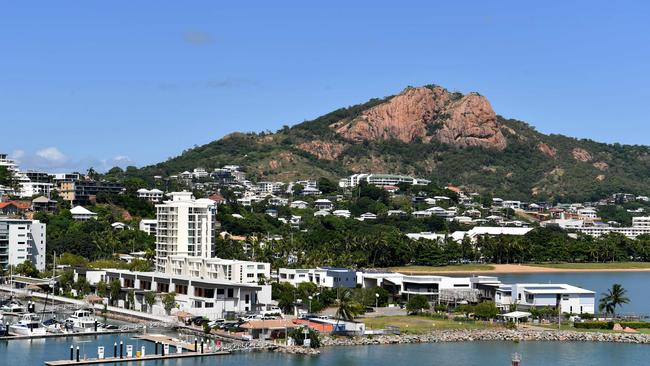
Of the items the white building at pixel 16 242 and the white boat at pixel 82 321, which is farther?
the white building at pixel 16 242

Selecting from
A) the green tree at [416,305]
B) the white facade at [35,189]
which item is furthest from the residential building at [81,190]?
the green tree at [416,305]

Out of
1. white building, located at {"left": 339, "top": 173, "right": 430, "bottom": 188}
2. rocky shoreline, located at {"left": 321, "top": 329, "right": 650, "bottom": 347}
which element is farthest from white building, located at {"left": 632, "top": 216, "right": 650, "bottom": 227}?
rocky shoreline, located at {"left": 321, "top": 329, "right": 650, "bottom": 347}

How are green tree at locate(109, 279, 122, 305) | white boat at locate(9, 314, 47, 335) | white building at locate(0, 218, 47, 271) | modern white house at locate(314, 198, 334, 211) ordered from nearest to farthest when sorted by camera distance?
white boat at locate(9, 314, 47, 335) → green tree at locate(109, 279, 122, 305) → white building at locate(0, 218, 47, 271) → modern white house at locate(314, 198, 334, 211)

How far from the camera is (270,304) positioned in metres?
59.0

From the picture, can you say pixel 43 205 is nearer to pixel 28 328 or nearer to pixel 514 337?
pixel 28 328

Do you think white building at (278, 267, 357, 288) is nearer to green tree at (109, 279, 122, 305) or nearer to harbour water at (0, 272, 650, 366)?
green tree at (109, 279, 122, 305)

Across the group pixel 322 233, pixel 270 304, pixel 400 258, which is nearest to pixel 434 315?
pixel 270 304

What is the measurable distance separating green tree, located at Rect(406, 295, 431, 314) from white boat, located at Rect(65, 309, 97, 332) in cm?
1715

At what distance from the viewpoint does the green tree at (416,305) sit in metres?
60.4

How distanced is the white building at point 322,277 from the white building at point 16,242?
2201 cm

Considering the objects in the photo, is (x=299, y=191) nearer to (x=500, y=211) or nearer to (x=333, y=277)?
(x=500, y=211)

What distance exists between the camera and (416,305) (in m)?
60.4

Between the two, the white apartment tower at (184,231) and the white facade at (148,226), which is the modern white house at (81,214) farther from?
the white apartment tower at (184,231)

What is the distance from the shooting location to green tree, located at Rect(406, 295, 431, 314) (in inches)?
2377
